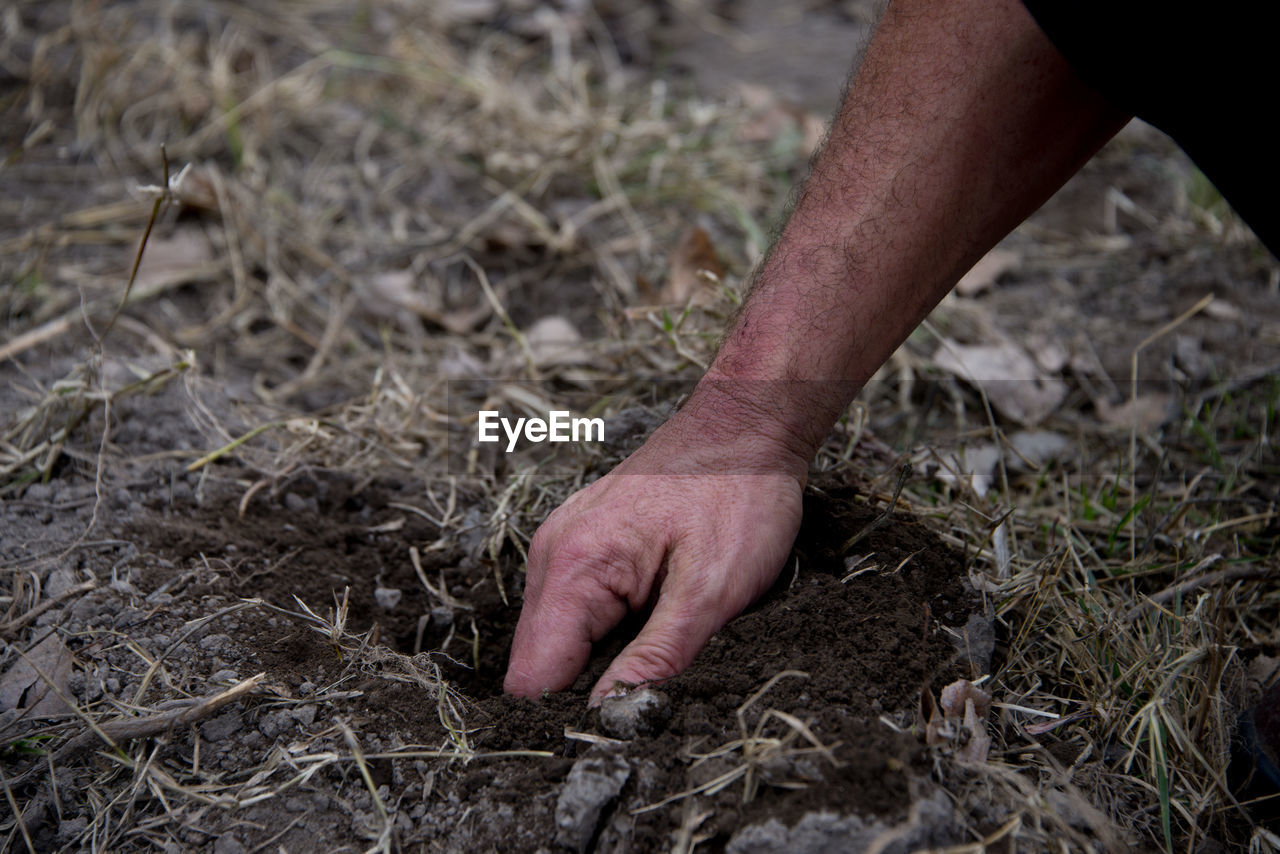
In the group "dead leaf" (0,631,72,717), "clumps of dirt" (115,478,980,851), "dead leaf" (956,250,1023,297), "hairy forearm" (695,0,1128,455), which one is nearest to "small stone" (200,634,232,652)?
"clumps of dirt" (115,478,980,851)

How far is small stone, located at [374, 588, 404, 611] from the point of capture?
5.26 feet

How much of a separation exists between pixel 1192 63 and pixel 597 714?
44.1 inches

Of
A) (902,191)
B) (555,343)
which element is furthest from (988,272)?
(902,191)

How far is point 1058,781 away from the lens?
1.21 m

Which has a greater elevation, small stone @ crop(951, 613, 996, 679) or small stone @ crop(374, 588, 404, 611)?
small stone @ crop(951, 613, 996, 679)

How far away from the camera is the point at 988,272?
2.66 metres

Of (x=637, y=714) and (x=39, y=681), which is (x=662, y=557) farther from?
(x=39, y=681)

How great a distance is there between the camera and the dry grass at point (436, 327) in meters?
1.30

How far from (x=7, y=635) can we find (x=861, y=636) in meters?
1.31

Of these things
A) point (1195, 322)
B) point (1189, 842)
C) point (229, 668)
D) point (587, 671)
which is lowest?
point (229, 668)

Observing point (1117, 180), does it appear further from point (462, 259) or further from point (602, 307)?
point (462, 259)

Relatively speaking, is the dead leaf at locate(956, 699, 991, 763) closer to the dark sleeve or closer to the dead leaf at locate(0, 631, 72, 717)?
the dark sleeve

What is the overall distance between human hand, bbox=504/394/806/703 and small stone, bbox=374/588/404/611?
313mm

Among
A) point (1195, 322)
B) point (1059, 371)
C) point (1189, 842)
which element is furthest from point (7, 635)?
point (1195, 322)
